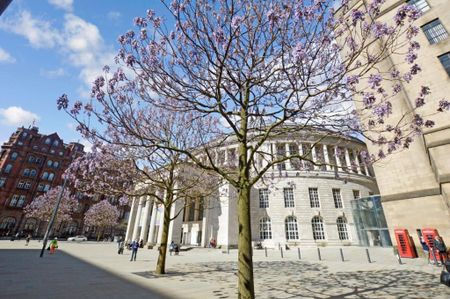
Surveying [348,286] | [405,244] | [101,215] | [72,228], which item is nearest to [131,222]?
[101,215]

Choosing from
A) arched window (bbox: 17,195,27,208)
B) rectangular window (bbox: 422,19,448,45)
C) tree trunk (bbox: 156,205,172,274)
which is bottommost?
tree trunk (bbox: 156,205,172,274)

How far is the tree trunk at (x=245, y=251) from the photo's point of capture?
5.47 m

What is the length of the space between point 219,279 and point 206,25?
35.9 feet

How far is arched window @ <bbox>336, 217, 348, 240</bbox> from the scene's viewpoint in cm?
3375

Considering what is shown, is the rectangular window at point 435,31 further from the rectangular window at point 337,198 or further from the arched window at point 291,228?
the arched window at point 291,228

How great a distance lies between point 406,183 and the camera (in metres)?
17.3

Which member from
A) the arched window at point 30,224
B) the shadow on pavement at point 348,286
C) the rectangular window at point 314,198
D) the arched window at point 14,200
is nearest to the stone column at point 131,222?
the arched window at point 30,224

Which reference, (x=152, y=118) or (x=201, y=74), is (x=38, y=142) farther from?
(x=201, y=74)

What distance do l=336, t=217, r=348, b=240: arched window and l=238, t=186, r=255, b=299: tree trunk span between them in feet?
112

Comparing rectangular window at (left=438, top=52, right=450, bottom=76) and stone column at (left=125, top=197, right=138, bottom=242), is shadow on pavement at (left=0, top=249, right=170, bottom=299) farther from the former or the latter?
stone column at (left=125, top=197, right=138, bottom=242)

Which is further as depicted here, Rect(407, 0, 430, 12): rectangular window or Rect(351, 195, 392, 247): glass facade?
Rect(351, 195, 392, 247): glass facade

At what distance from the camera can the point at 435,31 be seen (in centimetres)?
1802

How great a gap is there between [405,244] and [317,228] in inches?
722

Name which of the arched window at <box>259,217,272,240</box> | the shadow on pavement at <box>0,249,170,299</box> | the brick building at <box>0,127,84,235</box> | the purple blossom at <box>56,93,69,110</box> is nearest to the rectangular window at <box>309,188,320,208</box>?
the arched window at <box>259,217,272,240</box>
